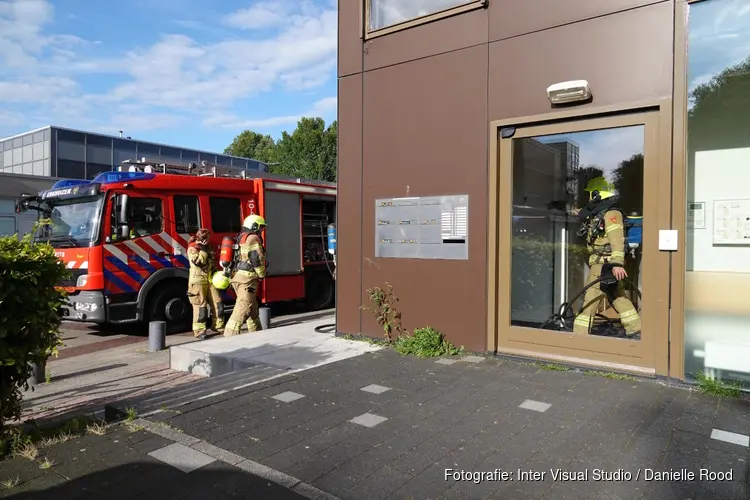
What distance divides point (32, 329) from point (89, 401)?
2443 millimetres

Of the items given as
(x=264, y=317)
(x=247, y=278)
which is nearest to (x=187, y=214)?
(x=247, y=278)

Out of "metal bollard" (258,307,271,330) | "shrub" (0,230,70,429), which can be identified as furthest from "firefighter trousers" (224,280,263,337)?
"shrub" (0,230,70,429)

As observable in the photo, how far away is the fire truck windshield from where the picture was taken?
8.77 metres

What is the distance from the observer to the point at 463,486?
2898 millimetres

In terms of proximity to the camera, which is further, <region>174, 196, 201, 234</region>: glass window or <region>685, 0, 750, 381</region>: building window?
<region>174, 196, 201, 234</region>: glass window

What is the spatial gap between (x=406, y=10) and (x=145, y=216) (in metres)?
5.79

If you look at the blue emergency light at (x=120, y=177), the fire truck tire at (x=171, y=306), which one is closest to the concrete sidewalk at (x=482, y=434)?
the fire truck tire at (x=171, y=306)

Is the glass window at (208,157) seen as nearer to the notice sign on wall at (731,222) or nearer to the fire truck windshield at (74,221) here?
the fire truck windshield at (74,221)

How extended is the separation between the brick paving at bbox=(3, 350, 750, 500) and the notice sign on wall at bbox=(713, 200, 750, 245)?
1413mm

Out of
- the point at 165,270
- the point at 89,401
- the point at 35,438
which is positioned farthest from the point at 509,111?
the point at 165,270

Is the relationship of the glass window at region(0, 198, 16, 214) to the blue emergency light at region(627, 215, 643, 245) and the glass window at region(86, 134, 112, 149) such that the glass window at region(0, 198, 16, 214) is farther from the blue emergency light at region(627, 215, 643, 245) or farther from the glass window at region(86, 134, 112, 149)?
the blue emergency light at region(627, 215, 643, 245)

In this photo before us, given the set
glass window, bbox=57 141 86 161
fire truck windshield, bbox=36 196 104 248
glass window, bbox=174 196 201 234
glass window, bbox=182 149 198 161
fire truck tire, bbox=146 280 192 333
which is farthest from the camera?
glass window, bbox=182 149 198 161

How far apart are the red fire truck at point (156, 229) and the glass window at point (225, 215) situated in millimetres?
20

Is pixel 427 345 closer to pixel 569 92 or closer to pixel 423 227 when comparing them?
pixel 423 227
